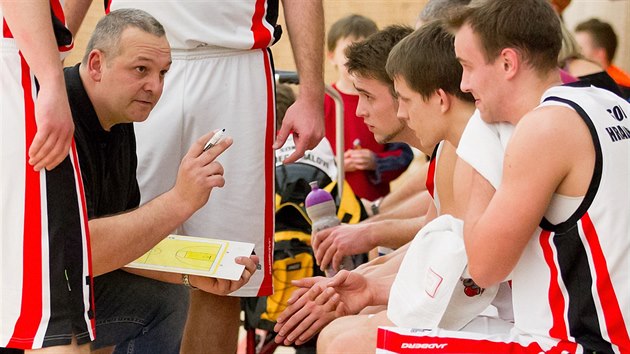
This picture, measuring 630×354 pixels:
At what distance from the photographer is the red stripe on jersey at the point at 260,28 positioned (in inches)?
136

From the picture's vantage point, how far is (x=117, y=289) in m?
3.36

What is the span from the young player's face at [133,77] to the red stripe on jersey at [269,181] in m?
0.46

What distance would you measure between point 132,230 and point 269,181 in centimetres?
70

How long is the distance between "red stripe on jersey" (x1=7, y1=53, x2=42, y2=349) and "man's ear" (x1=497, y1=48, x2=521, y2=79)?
113 cm

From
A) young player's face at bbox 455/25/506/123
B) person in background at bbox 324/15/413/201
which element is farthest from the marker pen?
person in background at bbox 324/15/413/201

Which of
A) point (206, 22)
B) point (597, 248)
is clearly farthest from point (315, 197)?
point (597, 248)

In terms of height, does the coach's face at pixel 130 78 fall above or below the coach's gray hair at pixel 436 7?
below

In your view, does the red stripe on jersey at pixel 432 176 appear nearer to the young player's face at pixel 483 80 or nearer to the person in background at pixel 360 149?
the young player's face at pixel 483 80

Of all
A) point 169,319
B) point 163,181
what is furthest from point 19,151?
point 169,319

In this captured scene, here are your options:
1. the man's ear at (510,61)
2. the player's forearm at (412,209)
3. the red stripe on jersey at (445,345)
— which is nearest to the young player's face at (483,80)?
the man's ear at (510,61)

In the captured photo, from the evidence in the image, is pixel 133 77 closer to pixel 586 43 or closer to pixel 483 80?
pixel 483 80

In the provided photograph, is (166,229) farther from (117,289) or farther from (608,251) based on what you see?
(608,251)

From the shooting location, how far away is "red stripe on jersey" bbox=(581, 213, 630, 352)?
2287 millimetres

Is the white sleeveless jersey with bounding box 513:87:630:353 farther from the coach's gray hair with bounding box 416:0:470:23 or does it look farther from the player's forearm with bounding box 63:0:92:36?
the player's forearm with bounding box 63:0:92:36
